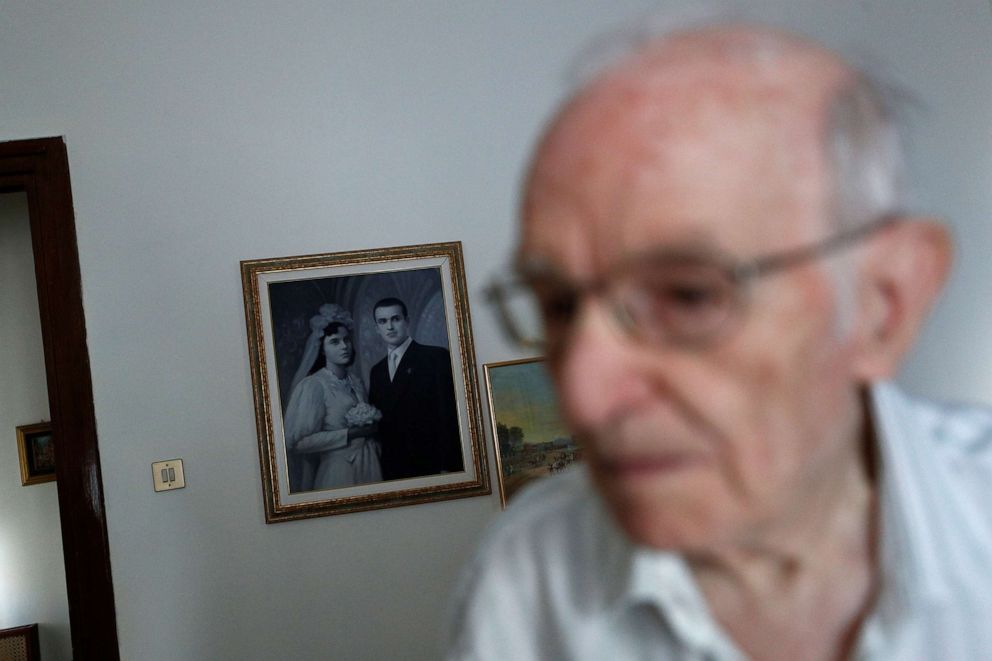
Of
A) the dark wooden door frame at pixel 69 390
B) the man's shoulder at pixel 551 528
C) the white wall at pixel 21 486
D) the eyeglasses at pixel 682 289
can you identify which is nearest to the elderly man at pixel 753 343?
A: the eyeglasses at pixel 682 289

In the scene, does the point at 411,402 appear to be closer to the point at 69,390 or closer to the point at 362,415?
the point at 362,415

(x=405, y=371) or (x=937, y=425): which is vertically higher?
(x=405, y=371)

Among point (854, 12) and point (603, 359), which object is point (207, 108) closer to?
point (854, 12)

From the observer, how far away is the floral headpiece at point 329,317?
11.4 ft

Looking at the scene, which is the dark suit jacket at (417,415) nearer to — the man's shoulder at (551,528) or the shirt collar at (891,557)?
the man's shoulder at (551,528)

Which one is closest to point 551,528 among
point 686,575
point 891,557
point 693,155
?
point 686,575

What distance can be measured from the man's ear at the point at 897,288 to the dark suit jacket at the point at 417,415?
2833 mm

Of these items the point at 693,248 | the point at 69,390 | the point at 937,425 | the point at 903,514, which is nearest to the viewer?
the point at 693,248

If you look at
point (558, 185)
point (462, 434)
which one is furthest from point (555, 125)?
point (462, 434)

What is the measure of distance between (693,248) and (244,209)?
10.2ft

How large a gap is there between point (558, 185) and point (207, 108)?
3.18 meters

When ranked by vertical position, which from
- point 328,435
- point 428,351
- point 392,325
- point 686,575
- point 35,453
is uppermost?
point 392,325

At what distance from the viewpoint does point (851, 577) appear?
80cm

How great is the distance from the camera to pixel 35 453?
18.5 feet
